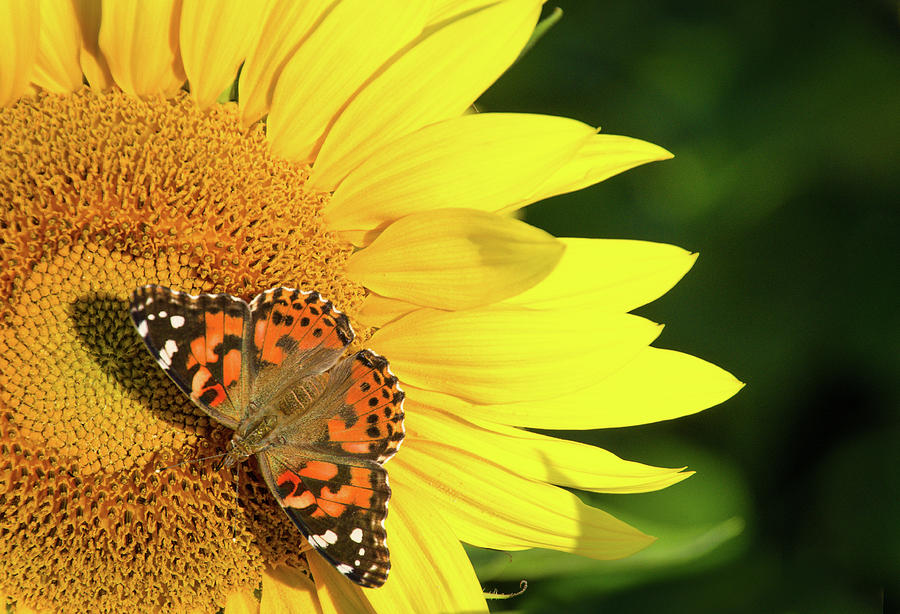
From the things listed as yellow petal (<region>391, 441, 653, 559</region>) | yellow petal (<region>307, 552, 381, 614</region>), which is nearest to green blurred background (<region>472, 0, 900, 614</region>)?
yellow petal (<region>391, 441, 653, 559</region>)

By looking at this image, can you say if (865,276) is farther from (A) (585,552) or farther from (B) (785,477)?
(A) (585,552)

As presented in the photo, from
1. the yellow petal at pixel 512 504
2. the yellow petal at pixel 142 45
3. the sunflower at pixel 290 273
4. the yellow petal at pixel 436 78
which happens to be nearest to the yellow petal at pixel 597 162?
the sunflower at pixel 290 273

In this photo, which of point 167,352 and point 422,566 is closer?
point 167,352

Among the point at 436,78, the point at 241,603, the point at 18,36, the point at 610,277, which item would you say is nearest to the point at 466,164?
the point at 436,78

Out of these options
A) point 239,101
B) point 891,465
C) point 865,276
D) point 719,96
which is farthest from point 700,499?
point 239,101

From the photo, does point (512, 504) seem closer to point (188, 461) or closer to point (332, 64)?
point (188, 461)

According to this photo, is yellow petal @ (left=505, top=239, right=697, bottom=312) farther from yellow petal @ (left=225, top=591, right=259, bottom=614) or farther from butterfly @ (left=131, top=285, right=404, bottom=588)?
yellow petal @ (left=225, top=591, right=259, bottom=614)
